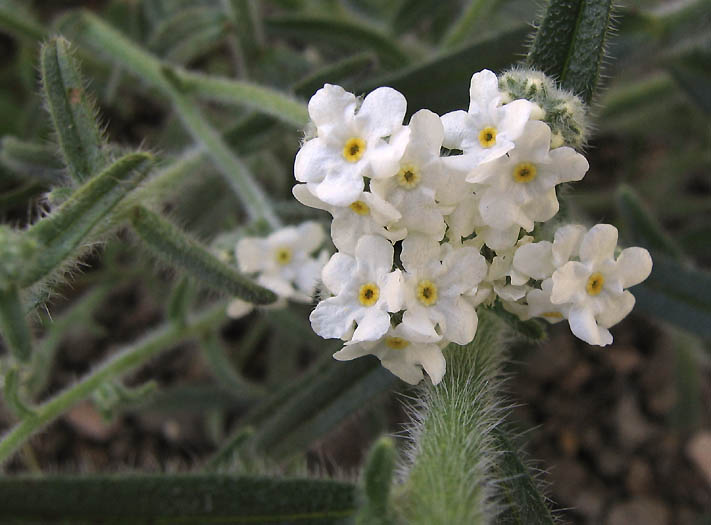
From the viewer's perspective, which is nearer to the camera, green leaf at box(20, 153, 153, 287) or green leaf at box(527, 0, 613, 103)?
green leaf at box(20, 153, 153, 287)

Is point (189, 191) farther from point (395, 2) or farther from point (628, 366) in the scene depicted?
point (628, 366)

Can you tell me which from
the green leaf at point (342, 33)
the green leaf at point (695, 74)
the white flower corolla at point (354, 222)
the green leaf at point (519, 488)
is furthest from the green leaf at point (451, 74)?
the green leaf at point (519, 488)

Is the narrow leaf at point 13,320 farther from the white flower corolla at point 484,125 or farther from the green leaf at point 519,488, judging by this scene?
the green leaf at point 519,488

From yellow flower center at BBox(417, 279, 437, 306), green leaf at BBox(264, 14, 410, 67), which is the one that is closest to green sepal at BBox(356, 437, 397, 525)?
yellow flower center at BBox(417, 279, 437, 306)

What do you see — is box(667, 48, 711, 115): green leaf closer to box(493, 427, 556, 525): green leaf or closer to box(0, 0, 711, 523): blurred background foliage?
box(0, 0, 711, 523): blurred background foliage

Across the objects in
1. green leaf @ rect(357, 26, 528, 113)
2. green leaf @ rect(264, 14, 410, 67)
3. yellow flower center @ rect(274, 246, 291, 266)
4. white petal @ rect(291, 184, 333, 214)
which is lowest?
white petal @ rect(291, 184, 333, 214)

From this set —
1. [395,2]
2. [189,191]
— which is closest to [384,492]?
[189,191]
